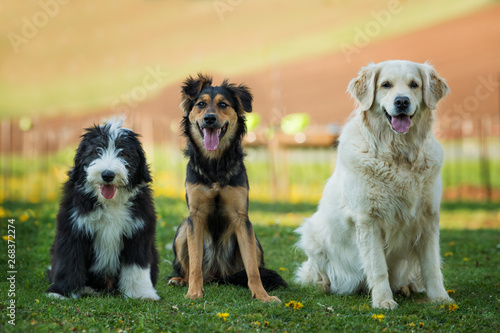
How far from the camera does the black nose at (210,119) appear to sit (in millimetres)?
4727

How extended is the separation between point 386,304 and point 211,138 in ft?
7.07

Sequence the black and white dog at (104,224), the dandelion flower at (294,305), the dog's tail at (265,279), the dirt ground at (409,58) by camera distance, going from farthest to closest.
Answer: the dirt ground at (409,58) < the dog's tail at (265,279) < the black and white dog at (104,224) < the dandelion flower at (294,305)

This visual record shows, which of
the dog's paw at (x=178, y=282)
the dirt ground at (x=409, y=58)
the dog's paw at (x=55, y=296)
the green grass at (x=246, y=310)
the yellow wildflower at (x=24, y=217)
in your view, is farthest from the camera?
the dirt ground at (x=409, y=58)

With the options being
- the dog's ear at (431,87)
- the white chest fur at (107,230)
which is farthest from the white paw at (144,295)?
the dog's ear at (431,87)

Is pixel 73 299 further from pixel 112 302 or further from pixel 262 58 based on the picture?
pixel 262 58

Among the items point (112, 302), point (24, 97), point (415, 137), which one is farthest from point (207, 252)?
point (24, 97)

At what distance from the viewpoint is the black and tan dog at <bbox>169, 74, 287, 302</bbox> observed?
4750mm

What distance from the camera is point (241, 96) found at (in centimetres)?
500

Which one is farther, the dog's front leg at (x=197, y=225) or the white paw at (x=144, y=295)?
the dog's front leg at (x=197, y=225)

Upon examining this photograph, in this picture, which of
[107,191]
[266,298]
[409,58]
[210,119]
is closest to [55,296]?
[107,191]

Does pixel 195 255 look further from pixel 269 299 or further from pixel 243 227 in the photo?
pixel 269 299

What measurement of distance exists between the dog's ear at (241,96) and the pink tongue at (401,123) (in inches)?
54.9

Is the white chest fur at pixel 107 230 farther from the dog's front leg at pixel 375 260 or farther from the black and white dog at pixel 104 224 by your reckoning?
the dog's front leg at pixel 375 260

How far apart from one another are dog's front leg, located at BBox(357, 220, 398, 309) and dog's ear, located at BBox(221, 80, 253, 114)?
1572mm
